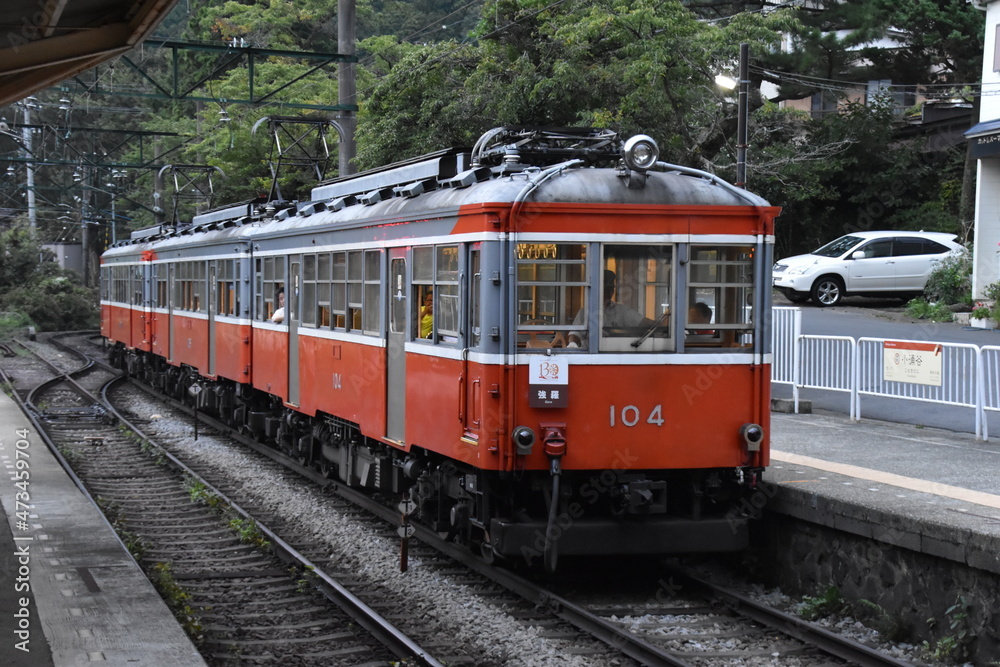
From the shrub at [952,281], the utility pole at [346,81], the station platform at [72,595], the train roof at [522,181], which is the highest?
the utility pole at [346,81]

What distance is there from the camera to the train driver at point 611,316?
8008 mm

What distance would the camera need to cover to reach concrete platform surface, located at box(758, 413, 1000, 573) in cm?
720

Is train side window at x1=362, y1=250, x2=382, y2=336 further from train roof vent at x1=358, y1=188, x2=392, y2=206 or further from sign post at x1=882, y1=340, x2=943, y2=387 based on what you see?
sign post at x1=882, y1=340, x2=943, y2=387

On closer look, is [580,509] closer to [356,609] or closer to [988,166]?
[356,609]

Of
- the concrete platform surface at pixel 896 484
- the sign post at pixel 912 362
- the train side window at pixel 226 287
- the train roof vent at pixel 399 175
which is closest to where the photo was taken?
the concrete platform surface at pixel 896 484

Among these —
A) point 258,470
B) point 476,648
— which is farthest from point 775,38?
point 476,648

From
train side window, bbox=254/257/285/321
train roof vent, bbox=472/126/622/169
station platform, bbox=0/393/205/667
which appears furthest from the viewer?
train side window, bbox=254/257/285/321

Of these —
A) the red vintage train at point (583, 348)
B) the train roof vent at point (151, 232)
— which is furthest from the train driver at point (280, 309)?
the train roof vent at point (151, 232)

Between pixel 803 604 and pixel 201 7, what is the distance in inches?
1847

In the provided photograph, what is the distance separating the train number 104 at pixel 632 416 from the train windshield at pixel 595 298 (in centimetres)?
40

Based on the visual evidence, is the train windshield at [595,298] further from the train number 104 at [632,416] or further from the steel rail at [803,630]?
the steel rail at [803,630]

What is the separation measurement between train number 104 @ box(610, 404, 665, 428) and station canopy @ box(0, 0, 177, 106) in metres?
4.11

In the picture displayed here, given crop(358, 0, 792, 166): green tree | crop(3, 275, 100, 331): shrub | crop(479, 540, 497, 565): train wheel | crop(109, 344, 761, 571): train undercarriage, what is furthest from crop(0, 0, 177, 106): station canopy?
crop(3, 275, 100, 331): shrub

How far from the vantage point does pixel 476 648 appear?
735cm
